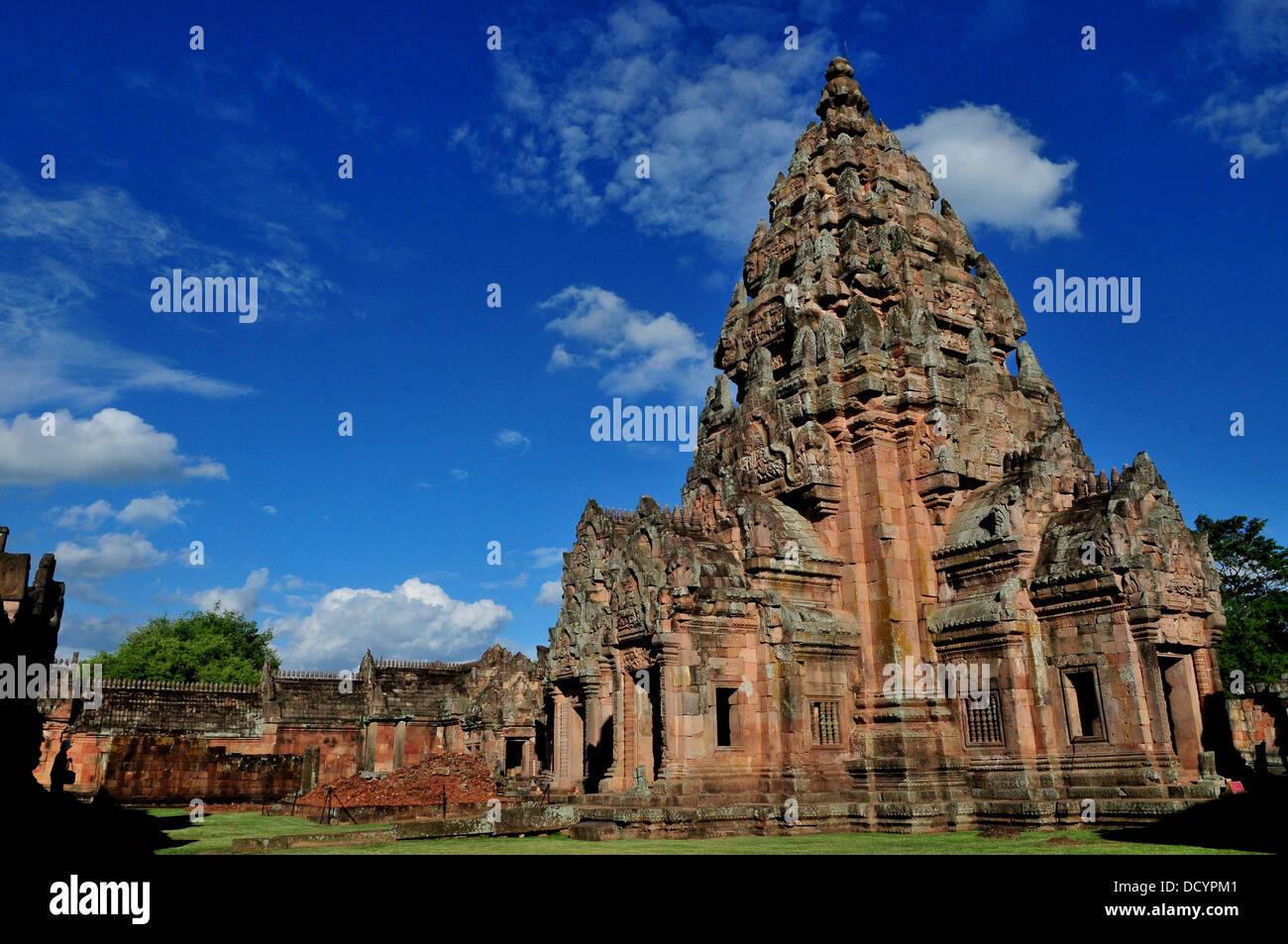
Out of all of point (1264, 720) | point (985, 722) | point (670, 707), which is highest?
point (670, 707)

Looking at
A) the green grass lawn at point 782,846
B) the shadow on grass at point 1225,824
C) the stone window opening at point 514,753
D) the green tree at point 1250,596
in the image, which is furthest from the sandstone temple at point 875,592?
the green tree at point 1250,596

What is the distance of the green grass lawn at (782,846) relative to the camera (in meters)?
13.3

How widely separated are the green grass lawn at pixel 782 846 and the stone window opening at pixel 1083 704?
2401 mm

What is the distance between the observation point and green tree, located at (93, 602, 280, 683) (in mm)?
57975

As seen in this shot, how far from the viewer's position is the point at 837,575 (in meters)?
20.9

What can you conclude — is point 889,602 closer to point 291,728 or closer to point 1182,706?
point 1182,706

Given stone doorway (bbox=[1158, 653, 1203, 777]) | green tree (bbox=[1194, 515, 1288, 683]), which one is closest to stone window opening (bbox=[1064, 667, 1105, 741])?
stone doorway (bbox=[1158, 653, 1203, 777])

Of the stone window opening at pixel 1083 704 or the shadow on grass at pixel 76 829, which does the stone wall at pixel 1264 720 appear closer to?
the stone window opening at pixel 1083 704

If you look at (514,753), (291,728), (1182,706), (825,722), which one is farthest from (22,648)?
(291,728)

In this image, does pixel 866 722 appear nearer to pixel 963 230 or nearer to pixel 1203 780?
pixel 1203 780

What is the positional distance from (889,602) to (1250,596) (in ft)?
112

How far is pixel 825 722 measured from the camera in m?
19.4
